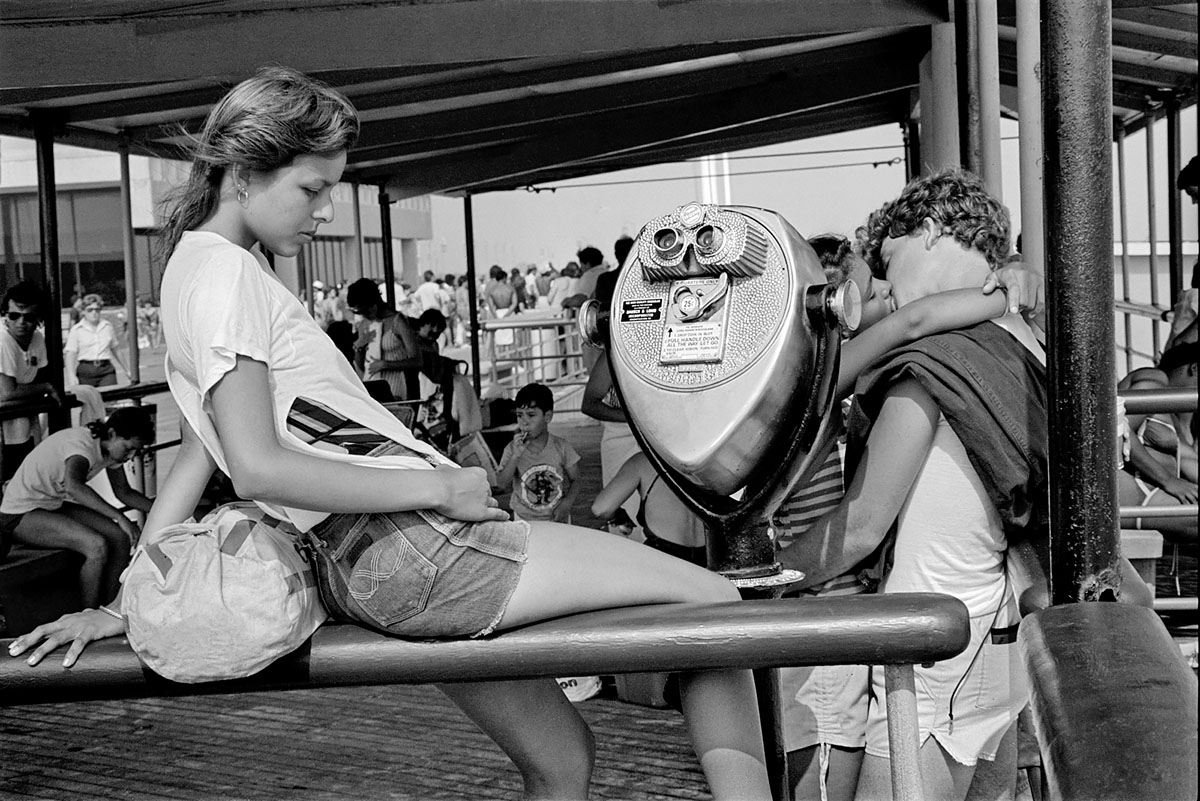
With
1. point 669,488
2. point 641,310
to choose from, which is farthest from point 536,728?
point 641,310

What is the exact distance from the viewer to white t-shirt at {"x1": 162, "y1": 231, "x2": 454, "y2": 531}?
1796 millimetres

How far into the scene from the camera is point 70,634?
186cm

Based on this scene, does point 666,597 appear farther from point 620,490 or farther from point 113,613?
point 620,490

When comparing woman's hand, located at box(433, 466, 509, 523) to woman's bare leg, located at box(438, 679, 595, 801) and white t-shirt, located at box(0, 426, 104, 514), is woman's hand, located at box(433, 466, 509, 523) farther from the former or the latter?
white t-shirt, located at box(0, 426, 104, 514)

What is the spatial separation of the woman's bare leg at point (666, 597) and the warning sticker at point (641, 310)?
1.30ft

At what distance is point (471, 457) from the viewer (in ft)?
27.1

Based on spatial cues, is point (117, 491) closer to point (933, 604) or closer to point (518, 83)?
point (518, 83)

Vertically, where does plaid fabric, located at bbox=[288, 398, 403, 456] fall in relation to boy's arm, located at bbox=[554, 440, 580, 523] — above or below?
above

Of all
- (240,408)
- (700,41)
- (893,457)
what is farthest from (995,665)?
(700,41)

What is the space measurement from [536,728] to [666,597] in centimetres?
39

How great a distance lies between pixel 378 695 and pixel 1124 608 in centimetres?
404

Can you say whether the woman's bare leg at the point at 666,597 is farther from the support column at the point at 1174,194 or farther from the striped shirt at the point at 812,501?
the support column at the point at 1174,194

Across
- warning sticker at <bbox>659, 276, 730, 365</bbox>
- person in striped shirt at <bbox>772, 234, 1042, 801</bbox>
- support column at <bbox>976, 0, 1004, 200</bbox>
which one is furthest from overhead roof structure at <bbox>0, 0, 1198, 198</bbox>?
warning sticker at <bbox>659, 276, 730, 365</bbox>

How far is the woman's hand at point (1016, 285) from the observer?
7.91 feet
